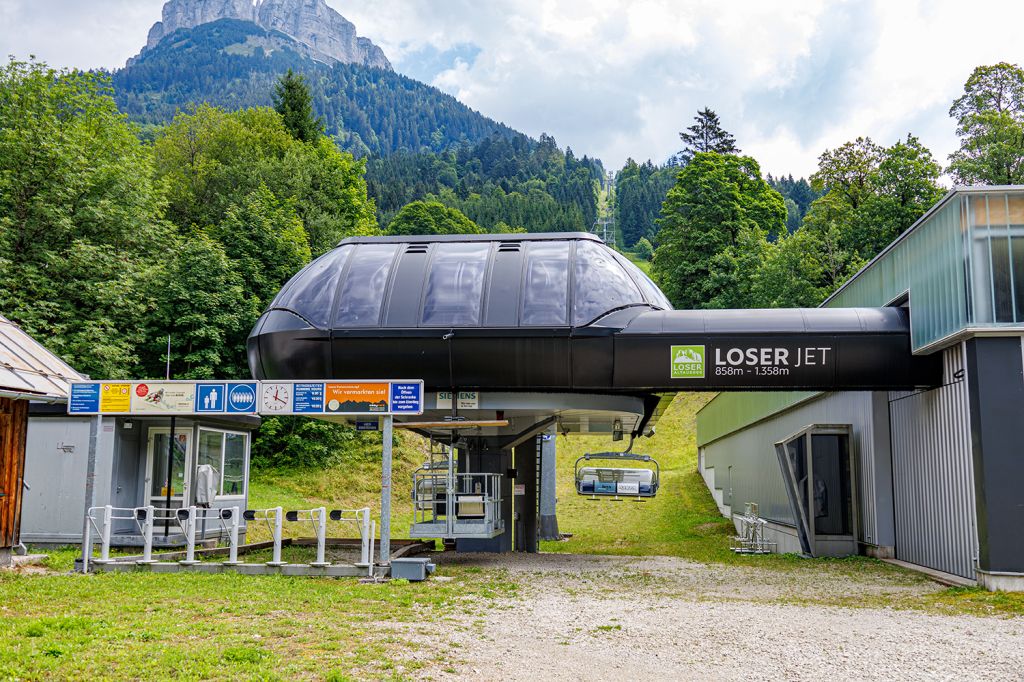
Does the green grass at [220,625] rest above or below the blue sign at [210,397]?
below

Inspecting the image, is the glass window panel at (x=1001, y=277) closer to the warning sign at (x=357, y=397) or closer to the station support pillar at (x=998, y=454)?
the station support pillar at (x=998, y=454)

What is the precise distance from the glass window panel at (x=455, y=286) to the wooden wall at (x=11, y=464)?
7.10m

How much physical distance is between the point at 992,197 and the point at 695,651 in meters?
9.29

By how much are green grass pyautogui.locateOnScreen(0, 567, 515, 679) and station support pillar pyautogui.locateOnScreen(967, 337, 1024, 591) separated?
7.23 meters

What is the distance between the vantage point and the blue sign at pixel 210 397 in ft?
47.2

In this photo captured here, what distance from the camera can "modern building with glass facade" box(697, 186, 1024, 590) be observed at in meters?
13.4

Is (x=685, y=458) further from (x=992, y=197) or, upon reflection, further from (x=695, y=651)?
(x=695, y=651)

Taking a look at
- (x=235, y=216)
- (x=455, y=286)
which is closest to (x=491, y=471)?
(x=455, y=286)

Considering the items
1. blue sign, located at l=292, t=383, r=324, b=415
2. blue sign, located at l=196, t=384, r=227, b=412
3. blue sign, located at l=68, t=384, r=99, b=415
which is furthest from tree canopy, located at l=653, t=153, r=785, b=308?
blue sign, located at l=68, t=384, r=99, b=415

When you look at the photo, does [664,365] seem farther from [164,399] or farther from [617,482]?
[617,482]

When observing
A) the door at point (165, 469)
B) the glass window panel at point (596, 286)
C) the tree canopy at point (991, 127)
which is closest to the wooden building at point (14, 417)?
the door at point (165, 469)

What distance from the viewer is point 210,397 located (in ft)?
47.3

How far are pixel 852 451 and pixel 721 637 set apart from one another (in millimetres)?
Answer: 11864

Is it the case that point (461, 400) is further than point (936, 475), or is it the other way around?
point (461, 400)
